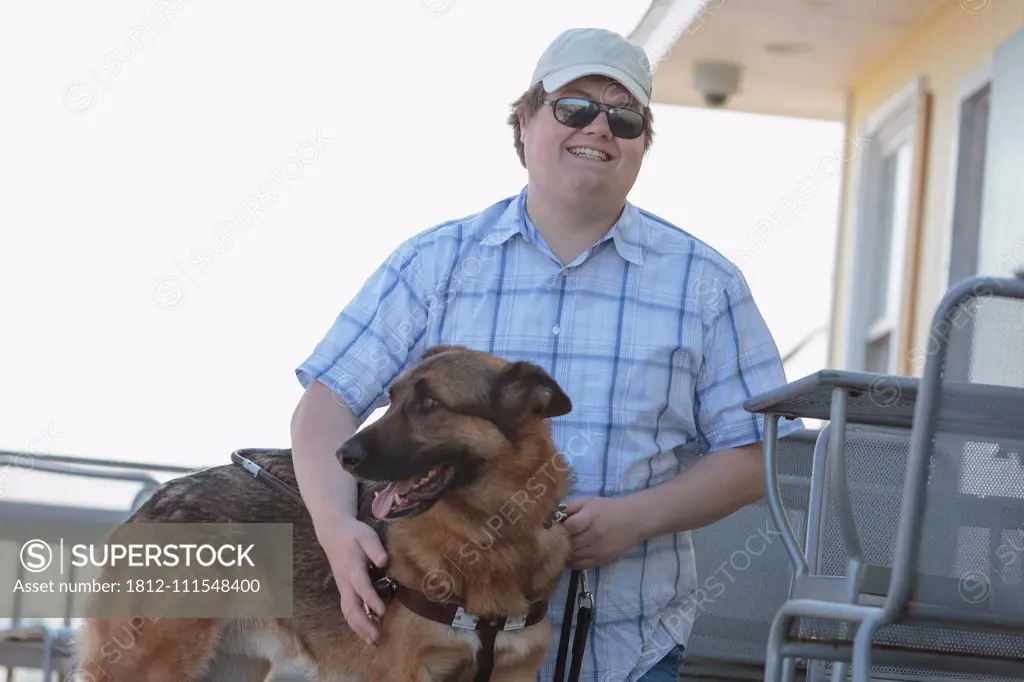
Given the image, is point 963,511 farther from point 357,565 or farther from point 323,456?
point 323,456

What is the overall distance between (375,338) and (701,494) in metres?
0.87

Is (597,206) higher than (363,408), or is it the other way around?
(597,206)

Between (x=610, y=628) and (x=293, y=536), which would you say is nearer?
(x=610, y=628)

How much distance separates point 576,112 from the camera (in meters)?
3.13

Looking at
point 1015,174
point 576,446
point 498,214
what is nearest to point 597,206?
point 498,214

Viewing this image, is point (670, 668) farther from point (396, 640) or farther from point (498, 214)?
point (498, 214)

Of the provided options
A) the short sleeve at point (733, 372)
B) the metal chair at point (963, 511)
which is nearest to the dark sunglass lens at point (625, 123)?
the short sleeve at point (733, 372)

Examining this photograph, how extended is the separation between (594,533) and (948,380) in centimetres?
109

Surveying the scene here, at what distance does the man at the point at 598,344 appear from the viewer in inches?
121

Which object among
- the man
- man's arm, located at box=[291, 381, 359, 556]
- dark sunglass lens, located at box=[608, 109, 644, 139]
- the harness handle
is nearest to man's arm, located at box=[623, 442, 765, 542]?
the man

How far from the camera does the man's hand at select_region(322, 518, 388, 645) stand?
9.85ft

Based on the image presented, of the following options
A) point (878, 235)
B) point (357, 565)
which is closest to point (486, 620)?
point (357, 565)

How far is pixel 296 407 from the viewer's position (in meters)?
3.24

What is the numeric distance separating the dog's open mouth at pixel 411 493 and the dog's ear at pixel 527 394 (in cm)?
22
